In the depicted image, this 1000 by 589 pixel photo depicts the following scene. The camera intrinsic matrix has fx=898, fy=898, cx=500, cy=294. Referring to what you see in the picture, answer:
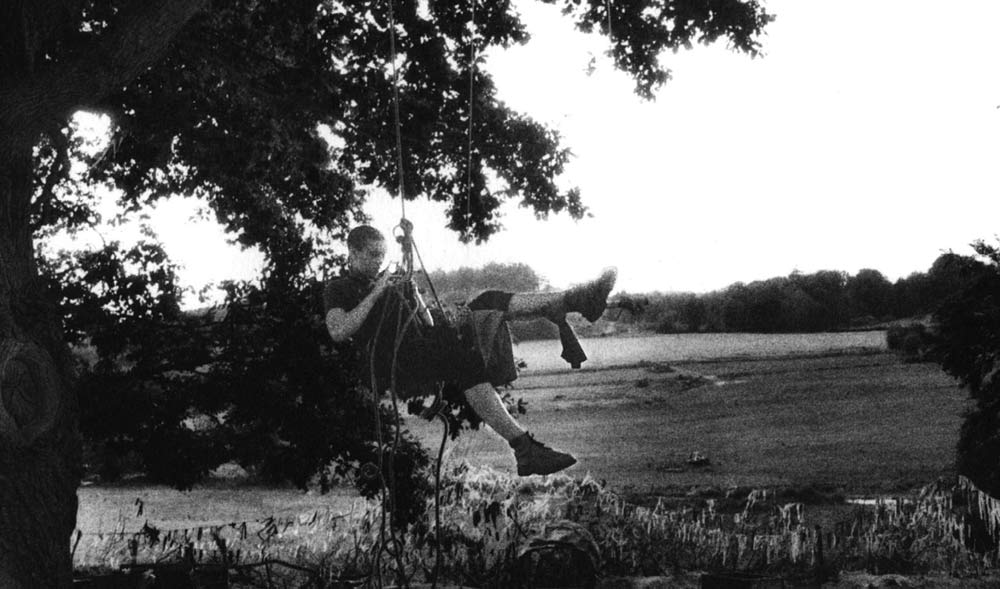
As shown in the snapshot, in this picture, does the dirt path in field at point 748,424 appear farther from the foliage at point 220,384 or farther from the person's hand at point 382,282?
the person's hand at point 382,282

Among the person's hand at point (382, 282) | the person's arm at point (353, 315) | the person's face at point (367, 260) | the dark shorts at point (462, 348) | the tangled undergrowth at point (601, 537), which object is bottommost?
the tangled undergrowth at point (601, 537)

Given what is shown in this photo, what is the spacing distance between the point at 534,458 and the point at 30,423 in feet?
9.27

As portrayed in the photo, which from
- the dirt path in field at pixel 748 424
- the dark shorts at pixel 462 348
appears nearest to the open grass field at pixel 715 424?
the dirt path in field at pixel 748 424

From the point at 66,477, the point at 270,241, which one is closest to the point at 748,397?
the point at 270,241

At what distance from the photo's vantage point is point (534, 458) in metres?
3.69

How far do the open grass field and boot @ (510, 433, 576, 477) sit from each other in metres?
3.27

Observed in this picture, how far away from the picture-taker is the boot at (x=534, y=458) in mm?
3666

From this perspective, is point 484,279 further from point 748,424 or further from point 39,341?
point 748,424

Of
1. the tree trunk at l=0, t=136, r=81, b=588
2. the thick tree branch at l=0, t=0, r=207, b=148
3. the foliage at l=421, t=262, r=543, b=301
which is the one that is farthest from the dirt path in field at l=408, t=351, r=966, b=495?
the thick tree branch at l=0, t=0, r=207, b=148

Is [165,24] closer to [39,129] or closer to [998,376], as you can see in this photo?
[39,129]

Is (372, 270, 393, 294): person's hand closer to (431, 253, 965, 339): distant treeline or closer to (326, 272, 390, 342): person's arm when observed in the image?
(326, 272, 390, 342): person's arm

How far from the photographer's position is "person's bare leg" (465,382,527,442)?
384cm

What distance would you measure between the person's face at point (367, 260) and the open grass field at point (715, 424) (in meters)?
3.14

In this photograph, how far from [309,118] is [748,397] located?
3960mm
